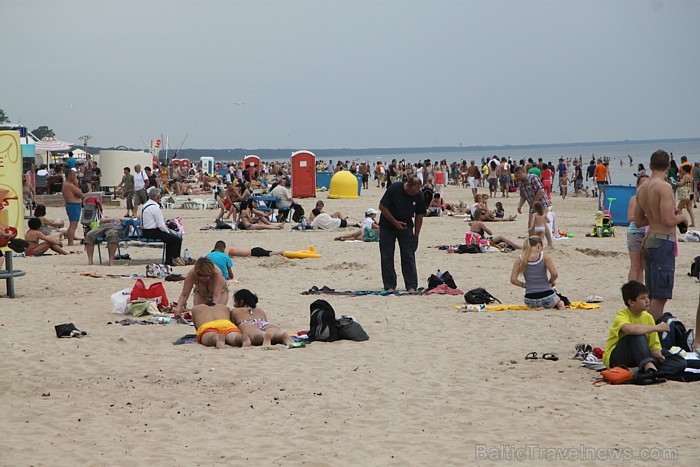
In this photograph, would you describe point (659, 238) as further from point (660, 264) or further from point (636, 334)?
point (636, 334)

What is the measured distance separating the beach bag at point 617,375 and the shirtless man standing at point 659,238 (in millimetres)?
1025

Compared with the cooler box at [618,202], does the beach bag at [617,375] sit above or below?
below

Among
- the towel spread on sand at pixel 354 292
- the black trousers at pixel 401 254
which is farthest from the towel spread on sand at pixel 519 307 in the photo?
the black trousers at pixel 401 254

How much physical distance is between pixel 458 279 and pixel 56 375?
6.59 m

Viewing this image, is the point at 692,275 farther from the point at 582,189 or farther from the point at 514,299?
the point at 582,189

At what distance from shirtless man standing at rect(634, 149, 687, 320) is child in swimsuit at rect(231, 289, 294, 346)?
9.81 feet

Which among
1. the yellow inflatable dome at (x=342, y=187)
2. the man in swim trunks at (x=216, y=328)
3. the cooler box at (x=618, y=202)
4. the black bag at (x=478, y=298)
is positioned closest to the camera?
the man in swim trunks at (x=216, y=328)

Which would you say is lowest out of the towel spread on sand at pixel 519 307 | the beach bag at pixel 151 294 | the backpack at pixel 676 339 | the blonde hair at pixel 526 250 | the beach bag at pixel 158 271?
the towel spread on sand at pixel 519 307

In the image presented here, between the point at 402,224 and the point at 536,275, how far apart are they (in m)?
1.85

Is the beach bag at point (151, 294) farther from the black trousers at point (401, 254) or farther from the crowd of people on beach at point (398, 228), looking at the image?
the black trousers at point (401, 254)

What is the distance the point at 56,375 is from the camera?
6652 mm

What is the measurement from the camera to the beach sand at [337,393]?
16.1 feet

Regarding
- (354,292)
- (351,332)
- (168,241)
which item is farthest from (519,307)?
(168,241)

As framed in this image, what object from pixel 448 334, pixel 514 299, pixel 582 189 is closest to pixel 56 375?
pixel 448 334
